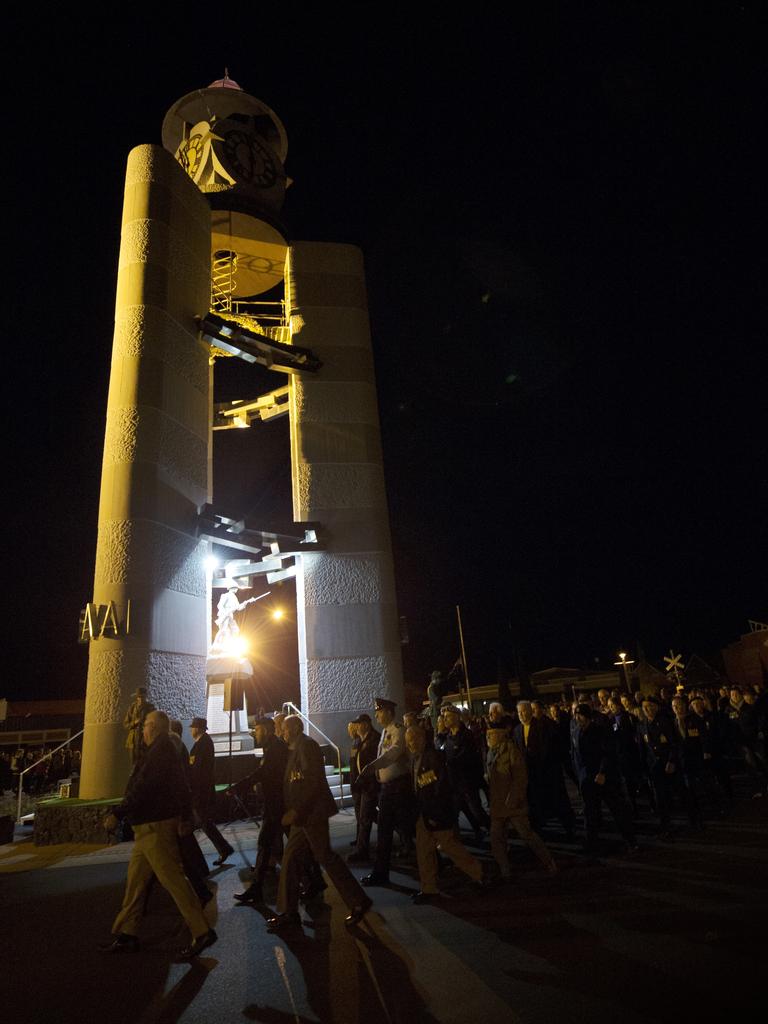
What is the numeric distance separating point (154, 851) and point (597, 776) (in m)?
5.02

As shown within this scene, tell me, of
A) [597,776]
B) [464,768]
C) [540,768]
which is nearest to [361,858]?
[464,768]

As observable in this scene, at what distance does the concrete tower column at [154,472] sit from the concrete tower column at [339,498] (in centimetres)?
280

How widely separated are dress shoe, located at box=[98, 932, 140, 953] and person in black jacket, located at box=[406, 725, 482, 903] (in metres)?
2.43

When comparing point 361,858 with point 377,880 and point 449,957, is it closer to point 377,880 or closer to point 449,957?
point 377,880

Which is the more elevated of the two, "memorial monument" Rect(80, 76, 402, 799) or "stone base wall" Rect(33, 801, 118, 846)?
"memorial monument" Rect(80, 76, 402, 799)

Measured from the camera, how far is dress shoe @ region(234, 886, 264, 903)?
19.5ft

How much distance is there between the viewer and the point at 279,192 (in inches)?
803

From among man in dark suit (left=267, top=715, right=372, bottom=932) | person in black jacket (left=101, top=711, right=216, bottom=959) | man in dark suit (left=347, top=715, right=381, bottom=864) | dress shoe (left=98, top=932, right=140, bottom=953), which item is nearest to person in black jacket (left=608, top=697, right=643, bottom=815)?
man in dark suit (left=347, top=715, right=381, bottom=864)

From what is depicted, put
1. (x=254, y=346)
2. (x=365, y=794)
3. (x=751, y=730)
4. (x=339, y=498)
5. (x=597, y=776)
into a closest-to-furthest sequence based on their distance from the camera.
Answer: (x=597, y=776), (x=365, y=794), (x=751, y=730), (x=254, y=346), (x=339, y=498)

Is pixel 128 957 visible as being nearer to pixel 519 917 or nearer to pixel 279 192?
pixel 519 917

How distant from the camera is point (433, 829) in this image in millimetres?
5789

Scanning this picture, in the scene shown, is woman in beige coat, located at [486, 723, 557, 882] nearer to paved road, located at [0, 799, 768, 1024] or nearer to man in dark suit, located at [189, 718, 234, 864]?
paved road, located at [0, 799, 768, 1024]

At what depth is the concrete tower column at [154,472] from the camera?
12.1 m

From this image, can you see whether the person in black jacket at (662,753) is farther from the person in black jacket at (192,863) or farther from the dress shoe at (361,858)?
the person in black jacket at (192,863)
